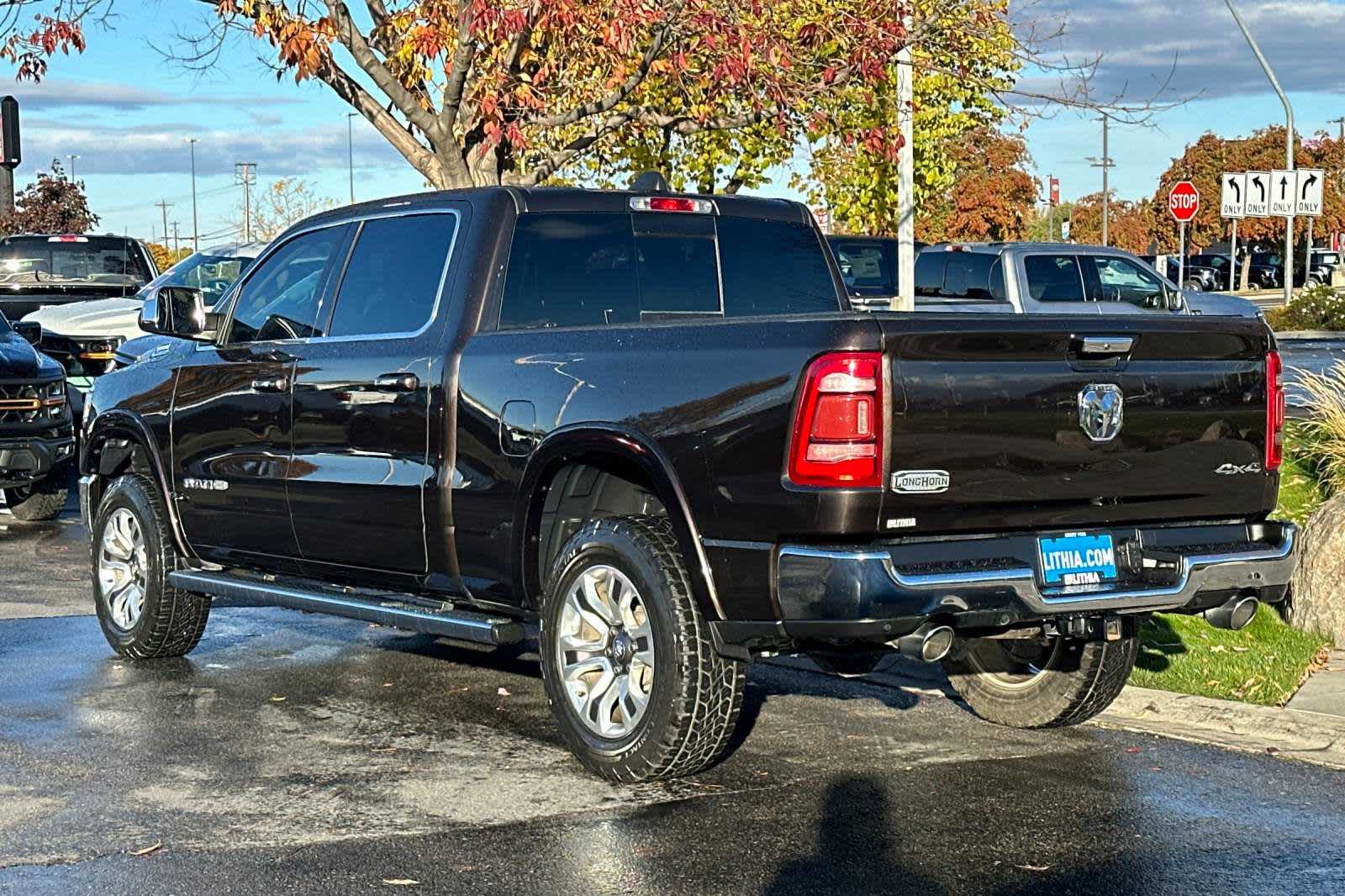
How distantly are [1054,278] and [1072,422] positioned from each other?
1646 centimetres

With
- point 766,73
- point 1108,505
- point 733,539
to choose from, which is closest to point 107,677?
→ point 733,539

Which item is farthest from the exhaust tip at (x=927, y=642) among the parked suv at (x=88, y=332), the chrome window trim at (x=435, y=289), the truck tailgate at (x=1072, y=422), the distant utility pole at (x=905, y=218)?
the distant utility pole at (x=905, y=218)

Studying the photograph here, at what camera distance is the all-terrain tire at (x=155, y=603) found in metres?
9.01

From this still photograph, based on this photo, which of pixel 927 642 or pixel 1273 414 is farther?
pixel 1273 414

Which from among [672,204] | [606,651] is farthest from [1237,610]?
[672,204]

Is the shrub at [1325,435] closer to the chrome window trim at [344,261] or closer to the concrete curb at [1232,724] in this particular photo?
the concrete curb at [1232,724]

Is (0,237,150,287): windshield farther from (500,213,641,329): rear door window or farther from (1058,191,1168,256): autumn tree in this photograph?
(1058,191,1168,256): autumn tree

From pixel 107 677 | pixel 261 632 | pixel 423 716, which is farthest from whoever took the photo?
pixel 261 632

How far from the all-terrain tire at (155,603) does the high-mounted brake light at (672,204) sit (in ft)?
9.29

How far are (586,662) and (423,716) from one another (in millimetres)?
1314

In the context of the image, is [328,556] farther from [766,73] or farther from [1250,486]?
[766,73]

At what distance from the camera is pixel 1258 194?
38531 millimetres

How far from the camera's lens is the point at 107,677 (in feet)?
28.7

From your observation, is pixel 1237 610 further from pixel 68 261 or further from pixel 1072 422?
pixel 68 261
